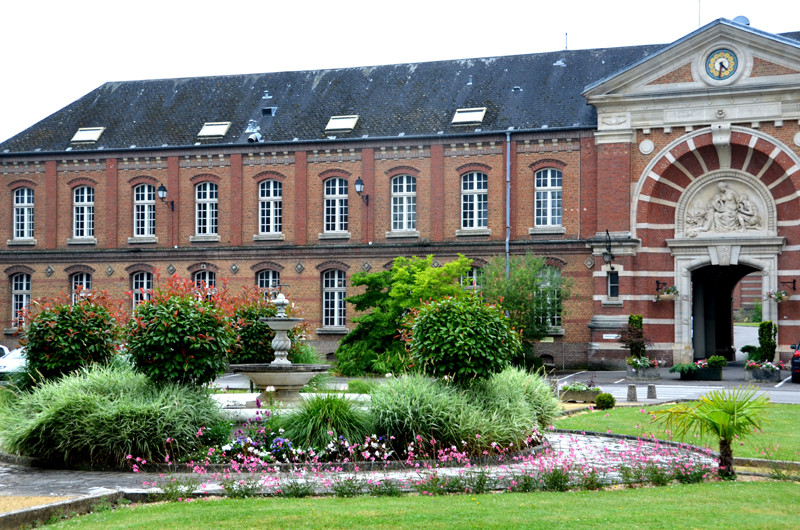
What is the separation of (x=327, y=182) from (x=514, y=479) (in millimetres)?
29046

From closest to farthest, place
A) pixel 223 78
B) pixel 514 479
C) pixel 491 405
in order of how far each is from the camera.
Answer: pixel 514 479
pixel 491 405
pixel 223 78

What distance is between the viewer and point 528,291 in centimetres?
3253

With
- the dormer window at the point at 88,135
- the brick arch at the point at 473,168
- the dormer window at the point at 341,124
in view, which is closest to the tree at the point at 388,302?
the brick arch at the point at 473,168

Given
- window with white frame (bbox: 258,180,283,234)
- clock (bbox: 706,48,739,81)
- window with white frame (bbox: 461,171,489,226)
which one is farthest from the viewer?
window with white frame (bbox: 258,180,283,234)

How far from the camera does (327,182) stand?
1532 inches

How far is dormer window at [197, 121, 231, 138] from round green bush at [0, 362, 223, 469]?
27.3m

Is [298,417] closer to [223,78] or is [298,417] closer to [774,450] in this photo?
[774,450]

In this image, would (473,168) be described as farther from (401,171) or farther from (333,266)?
(333,266)

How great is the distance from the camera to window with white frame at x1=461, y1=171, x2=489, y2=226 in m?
37.2

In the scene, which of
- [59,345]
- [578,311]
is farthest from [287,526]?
[578,311]

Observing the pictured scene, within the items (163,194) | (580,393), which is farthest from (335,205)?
(580,393)

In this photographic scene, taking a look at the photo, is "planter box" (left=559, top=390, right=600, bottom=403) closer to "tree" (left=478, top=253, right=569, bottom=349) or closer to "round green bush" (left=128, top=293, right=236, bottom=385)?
"tree" (left=478, top=253, right=569, bottom=349)

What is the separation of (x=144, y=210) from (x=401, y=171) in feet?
38.5

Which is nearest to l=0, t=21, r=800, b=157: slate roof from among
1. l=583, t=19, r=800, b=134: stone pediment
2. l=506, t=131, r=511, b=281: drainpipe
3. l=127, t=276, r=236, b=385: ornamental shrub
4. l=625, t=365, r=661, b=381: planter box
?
l=506, t=131, r=511, b=281: drainpipe
